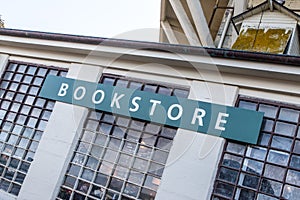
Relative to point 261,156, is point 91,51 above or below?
above

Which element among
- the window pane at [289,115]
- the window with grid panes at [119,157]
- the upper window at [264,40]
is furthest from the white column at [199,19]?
the window pane at [289,115]

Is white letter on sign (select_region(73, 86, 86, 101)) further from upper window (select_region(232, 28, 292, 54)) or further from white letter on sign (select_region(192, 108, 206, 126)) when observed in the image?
upper window (select_region(232, 28, 292, 54))

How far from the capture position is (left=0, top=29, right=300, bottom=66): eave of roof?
445cm

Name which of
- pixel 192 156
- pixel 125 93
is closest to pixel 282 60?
pixel 192 156

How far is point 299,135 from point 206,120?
132 cm

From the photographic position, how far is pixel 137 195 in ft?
16.3

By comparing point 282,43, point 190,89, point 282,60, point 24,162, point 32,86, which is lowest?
point 24,162

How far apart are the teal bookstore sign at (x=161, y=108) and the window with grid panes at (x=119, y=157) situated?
0.18 m

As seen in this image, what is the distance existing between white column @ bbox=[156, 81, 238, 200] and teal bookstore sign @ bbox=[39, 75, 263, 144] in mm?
138

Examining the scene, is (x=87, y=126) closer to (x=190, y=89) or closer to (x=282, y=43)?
(x=190, y=89)

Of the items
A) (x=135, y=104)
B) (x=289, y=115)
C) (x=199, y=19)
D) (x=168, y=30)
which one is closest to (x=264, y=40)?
(x=199, y=19)

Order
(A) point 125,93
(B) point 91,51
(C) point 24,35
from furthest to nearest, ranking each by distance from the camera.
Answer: (C) point 24,35 < (B) point 91,51 < (A) point 125,93

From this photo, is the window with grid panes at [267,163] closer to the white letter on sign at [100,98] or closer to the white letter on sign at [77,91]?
the white letter on sign at [100,98]

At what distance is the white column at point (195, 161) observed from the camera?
182 inches
